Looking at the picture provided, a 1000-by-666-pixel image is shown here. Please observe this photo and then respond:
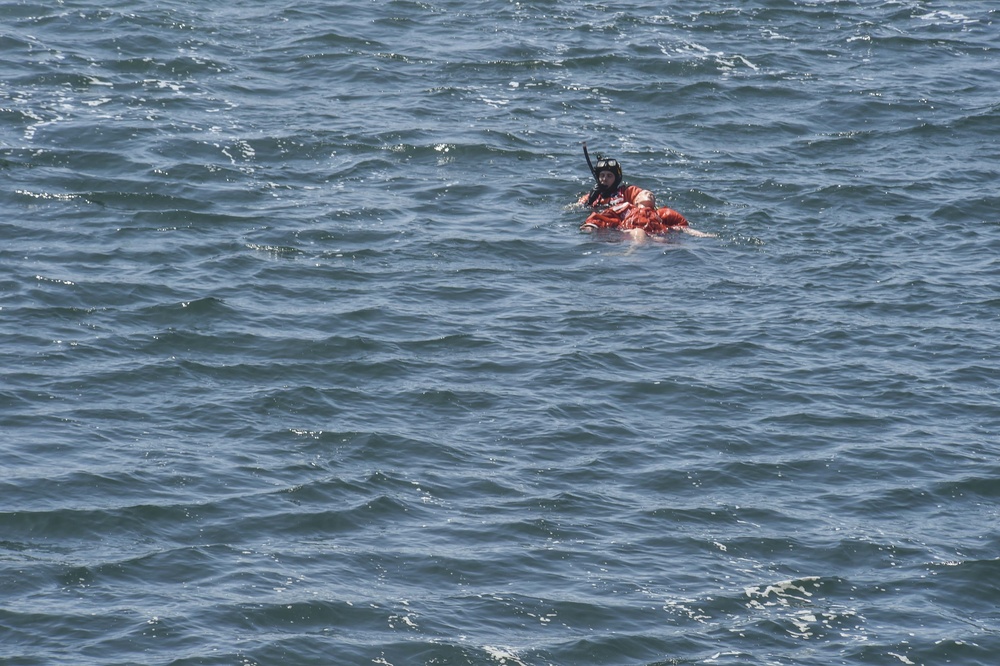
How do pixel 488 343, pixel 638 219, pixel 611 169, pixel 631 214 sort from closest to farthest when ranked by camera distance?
pixel 488 343 < pixel 638 219 < pixel 631 214 < pixel 611 169

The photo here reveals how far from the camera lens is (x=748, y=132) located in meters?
27.3

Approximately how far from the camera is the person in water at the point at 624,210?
75.3ft

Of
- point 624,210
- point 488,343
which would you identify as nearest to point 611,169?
point 624,210

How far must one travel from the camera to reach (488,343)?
64.1ft

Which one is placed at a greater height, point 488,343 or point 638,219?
point 638,219

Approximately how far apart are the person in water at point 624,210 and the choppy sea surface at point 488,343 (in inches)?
13.6

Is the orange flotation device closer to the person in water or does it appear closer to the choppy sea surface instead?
the person in water

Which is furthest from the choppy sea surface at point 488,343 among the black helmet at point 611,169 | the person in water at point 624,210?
the black helmet at point 611,169

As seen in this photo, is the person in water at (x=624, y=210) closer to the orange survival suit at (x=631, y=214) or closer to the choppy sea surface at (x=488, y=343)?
the orange survival suit at (x=631, y=214)

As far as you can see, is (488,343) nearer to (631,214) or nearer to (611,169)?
(631,214)

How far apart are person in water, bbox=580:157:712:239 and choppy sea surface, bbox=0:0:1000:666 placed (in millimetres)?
345

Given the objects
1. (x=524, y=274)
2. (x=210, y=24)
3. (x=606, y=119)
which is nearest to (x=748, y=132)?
(x=606, y=119)

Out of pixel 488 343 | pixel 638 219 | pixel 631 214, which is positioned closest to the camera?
pixel 488 343

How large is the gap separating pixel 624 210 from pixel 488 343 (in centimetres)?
461
